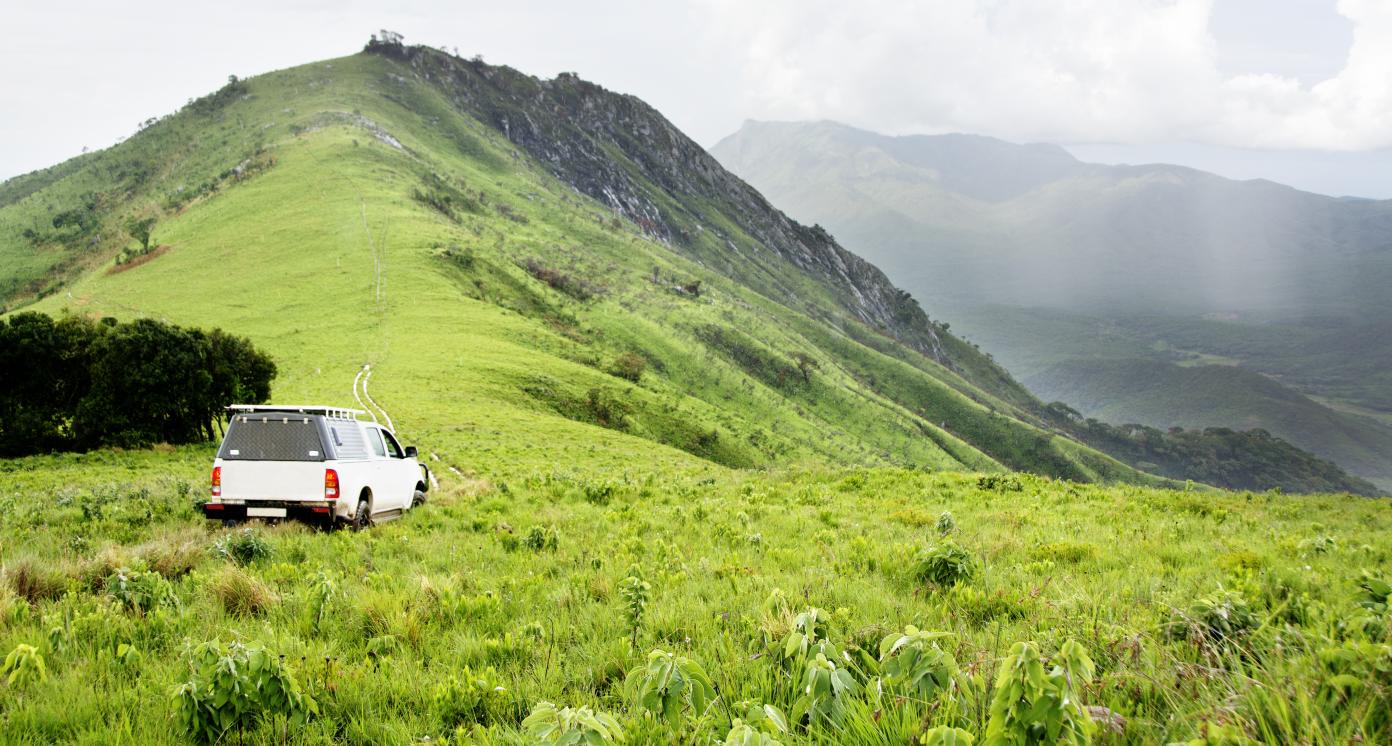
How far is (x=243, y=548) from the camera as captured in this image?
29.8 ft

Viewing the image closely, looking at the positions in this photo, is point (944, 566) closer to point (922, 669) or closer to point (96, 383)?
point (922, 669)

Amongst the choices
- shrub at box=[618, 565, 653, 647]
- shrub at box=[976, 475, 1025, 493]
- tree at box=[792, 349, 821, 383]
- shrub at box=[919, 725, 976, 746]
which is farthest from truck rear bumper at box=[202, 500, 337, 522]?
tree at box=[792, 349, 821, 383]

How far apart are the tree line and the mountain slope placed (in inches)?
419

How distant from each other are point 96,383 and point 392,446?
72.0ft

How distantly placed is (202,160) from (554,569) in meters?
165

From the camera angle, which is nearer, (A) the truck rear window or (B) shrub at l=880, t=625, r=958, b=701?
(B) shrub at l=880, t=625, r=958, b=701

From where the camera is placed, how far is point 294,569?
8234 mm

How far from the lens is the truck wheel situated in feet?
42.0

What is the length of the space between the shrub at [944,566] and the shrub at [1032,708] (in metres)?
4.86

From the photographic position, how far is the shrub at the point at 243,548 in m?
8.72

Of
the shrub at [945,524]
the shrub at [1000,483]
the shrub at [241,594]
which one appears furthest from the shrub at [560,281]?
the shrub at [241,594]

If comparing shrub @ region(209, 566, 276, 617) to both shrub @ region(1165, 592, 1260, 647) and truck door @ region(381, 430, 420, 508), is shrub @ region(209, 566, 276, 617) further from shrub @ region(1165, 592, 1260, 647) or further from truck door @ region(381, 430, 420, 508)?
shrub @ region(1165, 592, 1260, 647)

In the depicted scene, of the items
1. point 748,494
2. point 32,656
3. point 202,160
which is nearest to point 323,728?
point 32,656

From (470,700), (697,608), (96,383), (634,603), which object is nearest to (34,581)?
(470,700)
